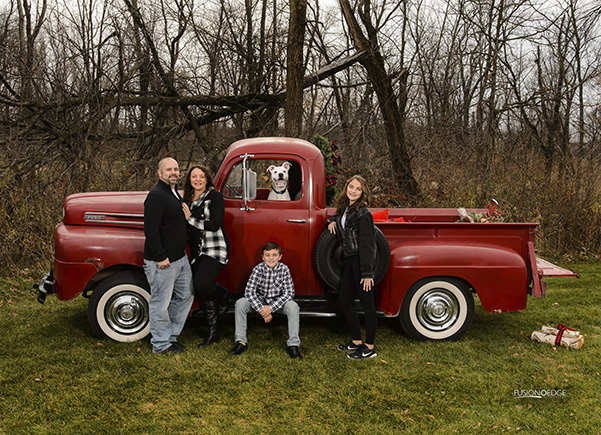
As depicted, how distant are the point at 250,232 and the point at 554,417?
3069 mm

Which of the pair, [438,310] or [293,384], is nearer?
[293,384]

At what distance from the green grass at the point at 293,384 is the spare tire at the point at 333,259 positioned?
2.40ft

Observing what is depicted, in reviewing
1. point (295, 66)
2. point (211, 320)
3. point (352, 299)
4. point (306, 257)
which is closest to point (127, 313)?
point (211, 320)

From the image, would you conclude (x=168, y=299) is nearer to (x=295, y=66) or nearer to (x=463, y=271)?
(x=463, y=271)

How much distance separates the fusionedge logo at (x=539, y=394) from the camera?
3.78m

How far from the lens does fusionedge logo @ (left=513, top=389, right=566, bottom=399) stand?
3.78 metres

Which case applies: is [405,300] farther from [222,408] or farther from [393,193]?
[393,193]

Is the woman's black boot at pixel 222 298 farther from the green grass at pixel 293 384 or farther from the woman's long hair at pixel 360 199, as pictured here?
the woman's long hair at pixel 360 199

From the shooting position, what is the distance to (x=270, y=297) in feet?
15.2

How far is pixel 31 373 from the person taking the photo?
412 cm

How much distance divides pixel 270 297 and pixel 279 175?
1.27 metres

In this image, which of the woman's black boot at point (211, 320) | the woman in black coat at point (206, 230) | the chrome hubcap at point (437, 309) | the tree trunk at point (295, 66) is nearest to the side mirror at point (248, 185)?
the woman in black coat at point (206, 230)

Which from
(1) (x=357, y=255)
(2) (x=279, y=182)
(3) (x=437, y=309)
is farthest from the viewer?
(2) (x=279, y=182)

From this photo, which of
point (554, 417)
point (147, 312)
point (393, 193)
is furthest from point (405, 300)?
point (393, 193)
